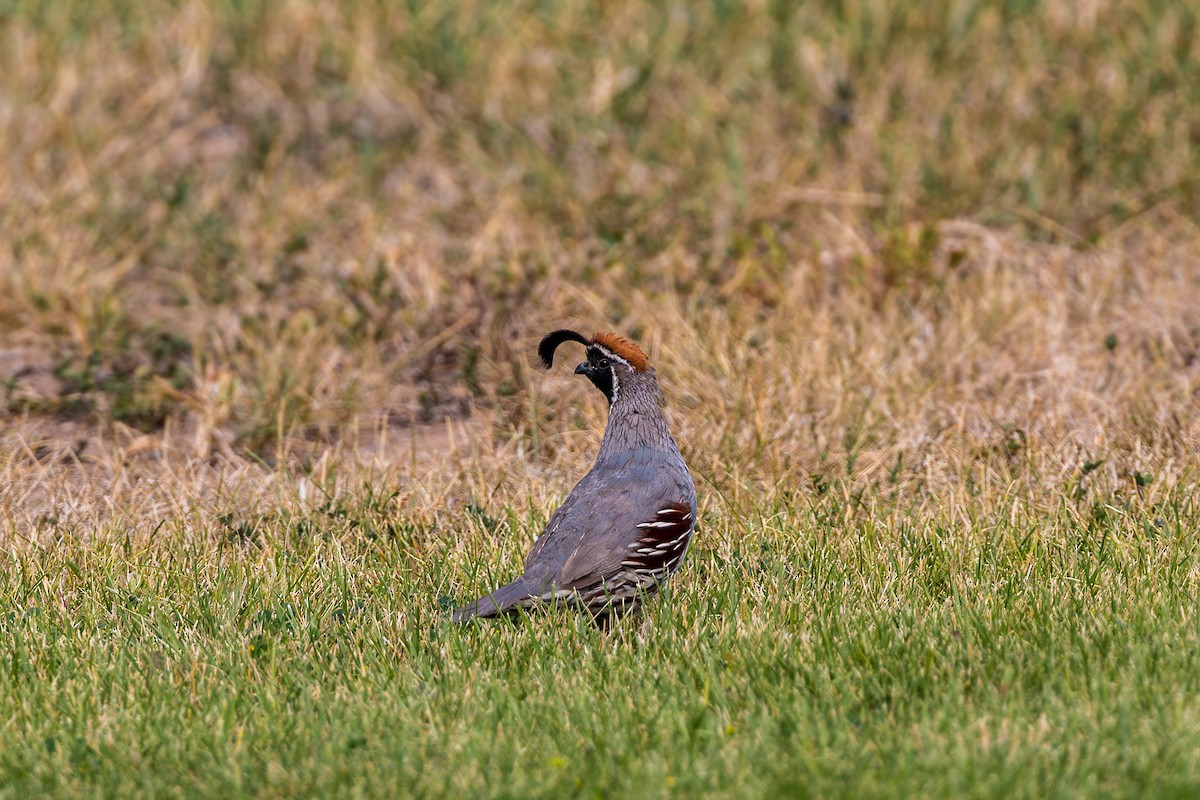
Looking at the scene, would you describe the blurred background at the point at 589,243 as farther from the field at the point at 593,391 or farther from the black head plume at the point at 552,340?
the black head plume at the point at 552,340

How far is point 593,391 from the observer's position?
23.4ft

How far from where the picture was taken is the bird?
4969mm

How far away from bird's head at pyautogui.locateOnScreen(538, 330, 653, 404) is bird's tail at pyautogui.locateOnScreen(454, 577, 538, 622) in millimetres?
816

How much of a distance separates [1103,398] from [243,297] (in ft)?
14.7

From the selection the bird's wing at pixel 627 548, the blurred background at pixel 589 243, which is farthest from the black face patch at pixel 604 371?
the blurred background at pixel 589 243

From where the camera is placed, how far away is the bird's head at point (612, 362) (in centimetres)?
541

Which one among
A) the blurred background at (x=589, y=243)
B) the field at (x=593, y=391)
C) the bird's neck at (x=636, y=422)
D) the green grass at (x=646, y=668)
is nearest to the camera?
the green grass at (x=646, y=668)

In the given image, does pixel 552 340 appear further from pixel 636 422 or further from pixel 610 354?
pixel 636 422

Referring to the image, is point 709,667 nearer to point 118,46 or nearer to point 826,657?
point 826,657

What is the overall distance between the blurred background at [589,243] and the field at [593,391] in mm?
31

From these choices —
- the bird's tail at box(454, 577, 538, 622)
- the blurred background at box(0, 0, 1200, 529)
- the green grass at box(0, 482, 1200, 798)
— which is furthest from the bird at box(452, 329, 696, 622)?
the blurred background at box(0, 0, 1200, 529)

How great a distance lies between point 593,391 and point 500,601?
237 centimetres

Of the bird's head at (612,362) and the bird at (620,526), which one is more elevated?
the bird's head at (612,362)

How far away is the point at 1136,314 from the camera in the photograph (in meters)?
7.62
